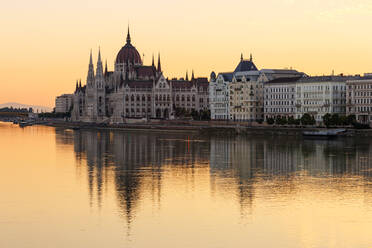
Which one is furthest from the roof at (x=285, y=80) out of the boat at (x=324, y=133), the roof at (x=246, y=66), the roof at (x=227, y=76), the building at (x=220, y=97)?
the boat at (x=324, y=133)

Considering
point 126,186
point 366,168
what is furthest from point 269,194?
point 366,168

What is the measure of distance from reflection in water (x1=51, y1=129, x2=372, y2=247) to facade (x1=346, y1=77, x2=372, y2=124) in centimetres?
3821

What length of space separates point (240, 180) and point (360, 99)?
70993 mm

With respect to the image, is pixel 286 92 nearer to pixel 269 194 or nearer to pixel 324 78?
pixel 324 78

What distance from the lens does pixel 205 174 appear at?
161ft

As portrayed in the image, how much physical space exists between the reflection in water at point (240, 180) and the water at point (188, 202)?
64mm

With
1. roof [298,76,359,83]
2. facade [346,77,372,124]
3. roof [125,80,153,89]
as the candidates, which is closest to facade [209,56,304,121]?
roof [298,76,359,83]

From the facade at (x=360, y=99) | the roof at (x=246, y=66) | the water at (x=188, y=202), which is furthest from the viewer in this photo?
the roof at (x=246, y=66)

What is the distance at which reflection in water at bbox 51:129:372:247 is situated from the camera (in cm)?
3466

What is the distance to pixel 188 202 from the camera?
36.9 meters

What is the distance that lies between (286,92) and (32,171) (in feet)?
259

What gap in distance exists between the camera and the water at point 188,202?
28953 millimetres

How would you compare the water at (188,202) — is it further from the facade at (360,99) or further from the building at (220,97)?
the building at (220,97)

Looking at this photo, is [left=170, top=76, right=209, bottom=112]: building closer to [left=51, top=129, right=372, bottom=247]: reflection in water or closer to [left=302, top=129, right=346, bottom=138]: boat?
[left=302, top=129, right=346, bottom=138]: boat
